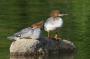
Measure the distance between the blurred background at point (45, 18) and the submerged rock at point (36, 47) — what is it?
18 cm

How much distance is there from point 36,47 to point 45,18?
9.92 feet

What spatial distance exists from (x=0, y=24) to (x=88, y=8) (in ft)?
7.85

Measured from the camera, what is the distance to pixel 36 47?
10008 mm

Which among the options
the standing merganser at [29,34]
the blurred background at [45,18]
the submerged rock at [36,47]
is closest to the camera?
the submerged rock at [36,47]

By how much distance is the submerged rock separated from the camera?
9.97 metres

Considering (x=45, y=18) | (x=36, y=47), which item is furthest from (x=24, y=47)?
(x=45, y=18)

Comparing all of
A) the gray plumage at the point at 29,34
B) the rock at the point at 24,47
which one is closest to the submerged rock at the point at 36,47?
the rock at the point at 24,47

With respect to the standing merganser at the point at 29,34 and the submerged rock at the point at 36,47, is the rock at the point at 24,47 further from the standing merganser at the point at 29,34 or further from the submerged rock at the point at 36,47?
the standing merganser at the point at 29,34

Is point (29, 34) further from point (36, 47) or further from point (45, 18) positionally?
point (45, 18)

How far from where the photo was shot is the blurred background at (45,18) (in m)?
10.5

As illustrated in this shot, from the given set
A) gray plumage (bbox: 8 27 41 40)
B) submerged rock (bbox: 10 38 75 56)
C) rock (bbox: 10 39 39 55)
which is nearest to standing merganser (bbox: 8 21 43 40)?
gray plumage (bbox: 8 27 41 40)

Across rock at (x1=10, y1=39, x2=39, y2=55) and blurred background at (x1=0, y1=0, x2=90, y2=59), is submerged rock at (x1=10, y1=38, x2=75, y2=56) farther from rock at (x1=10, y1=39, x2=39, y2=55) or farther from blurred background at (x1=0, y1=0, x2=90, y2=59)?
blurred background at (x1=0, y1=0, x2=90, y2=59)

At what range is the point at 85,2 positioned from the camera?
1469 centimetres

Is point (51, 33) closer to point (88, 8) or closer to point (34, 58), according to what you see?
point (34, 58)
